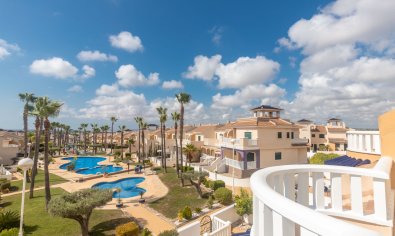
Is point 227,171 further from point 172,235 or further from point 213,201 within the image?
point 172,235

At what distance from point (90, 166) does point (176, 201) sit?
39.8 m

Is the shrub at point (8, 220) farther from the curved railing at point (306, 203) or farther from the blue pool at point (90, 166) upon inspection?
the blue pool at point (90, 166)

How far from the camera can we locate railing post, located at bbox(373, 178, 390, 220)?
5.36 m

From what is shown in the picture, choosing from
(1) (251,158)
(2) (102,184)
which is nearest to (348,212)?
(1) (251,158)

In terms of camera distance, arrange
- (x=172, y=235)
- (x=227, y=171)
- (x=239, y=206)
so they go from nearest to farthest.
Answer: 1. (x=172, y=235)
2. (x=239, y=206)
3. (x=227, y=171)

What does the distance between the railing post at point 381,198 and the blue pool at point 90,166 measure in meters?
49.5

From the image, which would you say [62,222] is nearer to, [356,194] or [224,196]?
[224,196]

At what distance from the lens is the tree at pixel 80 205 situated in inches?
607

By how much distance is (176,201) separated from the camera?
1032 inches

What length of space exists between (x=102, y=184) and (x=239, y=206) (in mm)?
26475

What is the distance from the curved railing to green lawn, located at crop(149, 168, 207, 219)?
19.0 metres

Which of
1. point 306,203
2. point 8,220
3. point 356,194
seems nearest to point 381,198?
point 356,194

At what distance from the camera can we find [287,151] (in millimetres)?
37188

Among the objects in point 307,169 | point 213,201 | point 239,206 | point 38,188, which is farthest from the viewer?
point 38,188
